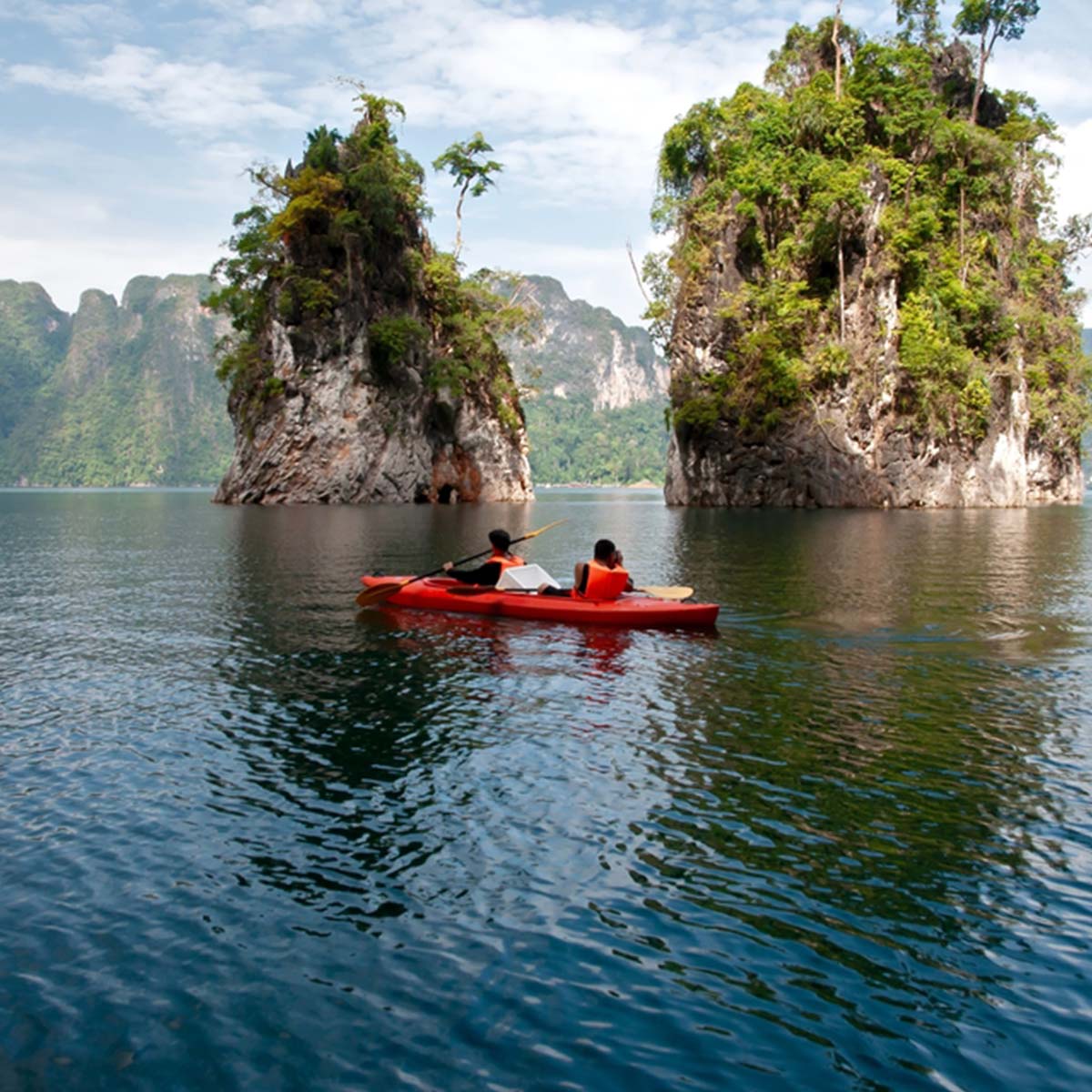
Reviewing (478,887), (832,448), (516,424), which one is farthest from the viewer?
(516,424)

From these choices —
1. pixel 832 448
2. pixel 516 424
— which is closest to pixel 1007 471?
pixel 832 448

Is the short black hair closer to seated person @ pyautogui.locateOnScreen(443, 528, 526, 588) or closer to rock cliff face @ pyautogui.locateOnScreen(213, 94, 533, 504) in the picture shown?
seated person @ pyautogui.locateOnScreen(443, 528, 526, 588)

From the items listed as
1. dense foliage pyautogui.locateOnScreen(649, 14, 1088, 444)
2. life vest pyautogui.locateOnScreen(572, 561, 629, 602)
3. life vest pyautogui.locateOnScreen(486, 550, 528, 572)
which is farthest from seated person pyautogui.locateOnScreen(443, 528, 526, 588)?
dense foliage pyautogui.locateOnScreen(649, 14, 1088, 444)

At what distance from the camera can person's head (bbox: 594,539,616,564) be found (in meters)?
14.6

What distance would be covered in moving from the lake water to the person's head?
1162 mm

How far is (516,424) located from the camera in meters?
69.6

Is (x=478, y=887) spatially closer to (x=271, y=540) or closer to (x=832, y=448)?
(x=271, y=540)

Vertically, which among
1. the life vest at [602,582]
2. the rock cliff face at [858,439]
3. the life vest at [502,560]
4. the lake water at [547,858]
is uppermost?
the rock cliff face at [858,439]

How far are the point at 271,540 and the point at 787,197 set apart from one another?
3257 cm

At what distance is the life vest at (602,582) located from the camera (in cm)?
1461

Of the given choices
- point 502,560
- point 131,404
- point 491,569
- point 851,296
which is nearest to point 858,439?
point 851,296

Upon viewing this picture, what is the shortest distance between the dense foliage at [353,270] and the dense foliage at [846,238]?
51.5 ft

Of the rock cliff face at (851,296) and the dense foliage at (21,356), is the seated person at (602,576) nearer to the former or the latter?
the rock cliff face at (851,296)

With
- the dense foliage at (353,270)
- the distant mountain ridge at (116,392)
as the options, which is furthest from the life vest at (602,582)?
the distant mountain ridge at (116,392)
